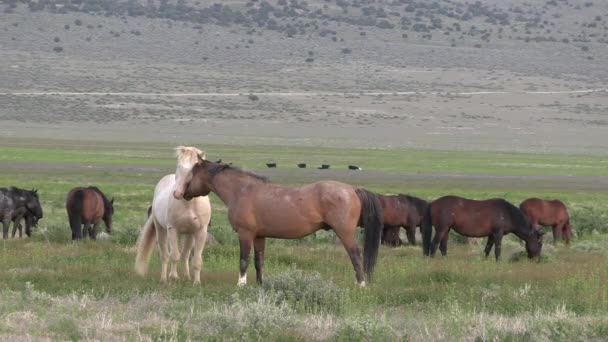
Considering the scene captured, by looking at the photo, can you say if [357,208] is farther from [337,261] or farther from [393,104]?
[393,104]

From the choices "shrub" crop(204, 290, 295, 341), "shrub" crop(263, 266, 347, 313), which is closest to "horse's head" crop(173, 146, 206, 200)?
"shrub" crop(263, 266, 347, 313)

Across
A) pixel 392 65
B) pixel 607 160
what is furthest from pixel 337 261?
pixel 392 65

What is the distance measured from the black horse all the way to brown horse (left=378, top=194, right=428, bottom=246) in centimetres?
750

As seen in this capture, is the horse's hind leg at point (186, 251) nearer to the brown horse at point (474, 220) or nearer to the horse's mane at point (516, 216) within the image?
the brown horse at point (474, 220)

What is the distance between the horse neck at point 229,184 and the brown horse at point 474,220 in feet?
23.3

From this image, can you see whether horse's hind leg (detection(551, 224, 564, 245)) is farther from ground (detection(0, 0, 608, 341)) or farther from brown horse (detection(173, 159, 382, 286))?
brown horse (detection(173, 159, 382, 286))

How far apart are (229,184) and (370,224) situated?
1846 millimetres

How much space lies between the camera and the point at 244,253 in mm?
14078

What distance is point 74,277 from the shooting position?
1448 centimetres

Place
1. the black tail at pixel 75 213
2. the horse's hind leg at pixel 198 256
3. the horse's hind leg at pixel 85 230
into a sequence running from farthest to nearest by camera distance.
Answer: the horse's hind leg at pixel 85 230 < the black tail at pixel 75 213 < the horse's hind leg at pixel 198 256

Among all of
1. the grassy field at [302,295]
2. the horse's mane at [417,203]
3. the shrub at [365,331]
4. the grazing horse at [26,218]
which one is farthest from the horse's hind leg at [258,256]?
the grazing horse at [26,218]

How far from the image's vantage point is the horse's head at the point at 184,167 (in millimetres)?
14508

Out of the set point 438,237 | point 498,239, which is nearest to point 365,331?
point 498,239

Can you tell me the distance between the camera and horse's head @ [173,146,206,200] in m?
14.5
